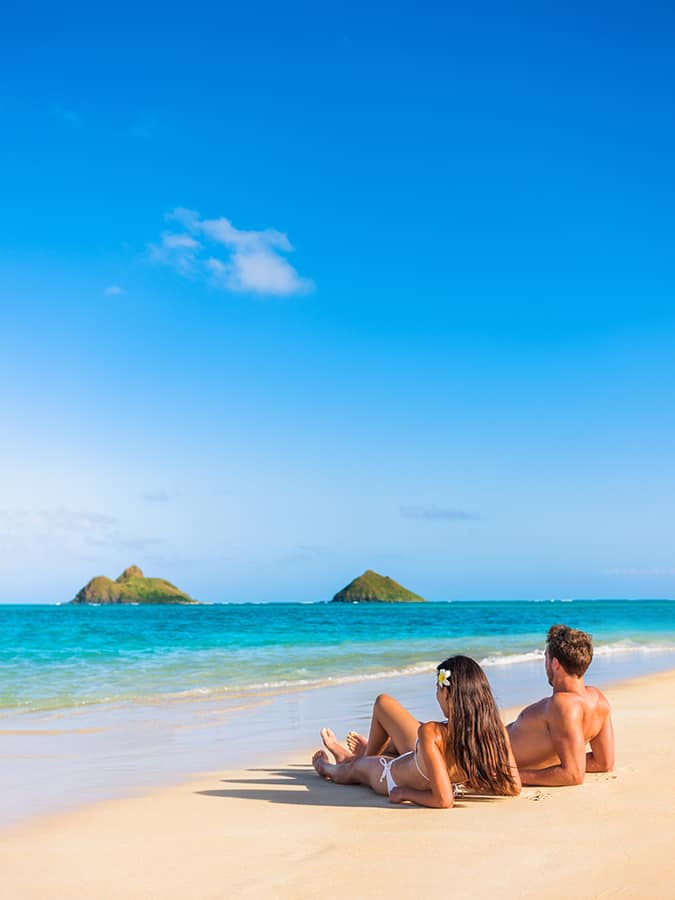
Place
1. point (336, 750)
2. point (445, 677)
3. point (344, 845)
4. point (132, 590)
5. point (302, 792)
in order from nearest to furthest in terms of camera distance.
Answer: point (344, 845), point (445, 677), point (302, 792), point (336, 750), point (132, 590)

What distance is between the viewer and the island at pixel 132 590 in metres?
168

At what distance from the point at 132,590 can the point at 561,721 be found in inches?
6606

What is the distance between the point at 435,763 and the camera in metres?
6.03

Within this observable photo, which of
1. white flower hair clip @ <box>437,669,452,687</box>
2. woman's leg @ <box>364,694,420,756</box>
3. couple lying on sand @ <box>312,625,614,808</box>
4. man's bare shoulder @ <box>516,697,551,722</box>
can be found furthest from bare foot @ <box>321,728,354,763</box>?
white flower hair clip @ <box>437,669,452,687</box>

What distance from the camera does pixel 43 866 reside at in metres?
5.03

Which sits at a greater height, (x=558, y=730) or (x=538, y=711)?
(x=538, y=711)

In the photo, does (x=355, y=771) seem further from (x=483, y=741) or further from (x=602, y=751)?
(x=602, y=751)

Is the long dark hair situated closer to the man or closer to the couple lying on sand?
the couple lying on sand

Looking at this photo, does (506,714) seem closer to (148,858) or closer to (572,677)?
(572,677)

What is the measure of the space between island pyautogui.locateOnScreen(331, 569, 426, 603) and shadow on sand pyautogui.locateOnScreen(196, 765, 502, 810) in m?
185

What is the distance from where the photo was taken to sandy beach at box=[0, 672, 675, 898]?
447cm

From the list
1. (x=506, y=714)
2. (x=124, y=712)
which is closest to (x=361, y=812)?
(x=506, y=714)

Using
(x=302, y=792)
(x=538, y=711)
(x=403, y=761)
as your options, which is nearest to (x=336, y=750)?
(x=302, y=792)

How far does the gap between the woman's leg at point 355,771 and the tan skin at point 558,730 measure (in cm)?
104
